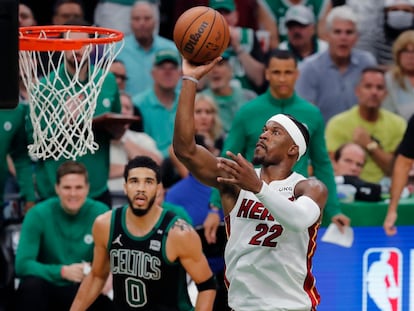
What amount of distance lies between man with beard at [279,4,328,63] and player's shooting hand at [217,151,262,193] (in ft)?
18.1

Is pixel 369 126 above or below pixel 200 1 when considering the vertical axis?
below

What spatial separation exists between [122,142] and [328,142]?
1847 millimetres

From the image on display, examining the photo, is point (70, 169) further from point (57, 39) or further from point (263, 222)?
point (263, 222)

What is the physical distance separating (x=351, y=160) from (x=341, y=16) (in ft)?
5.94

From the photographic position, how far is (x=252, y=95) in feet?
37.4

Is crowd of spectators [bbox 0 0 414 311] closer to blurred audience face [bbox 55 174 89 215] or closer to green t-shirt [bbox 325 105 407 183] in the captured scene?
green t-shirt [bbox 325 105 407 183]

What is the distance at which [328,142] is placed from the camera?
10672 mm

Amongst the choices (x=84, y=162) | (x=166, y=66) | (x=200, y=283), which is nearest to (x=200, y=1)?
(x=166, y=66)

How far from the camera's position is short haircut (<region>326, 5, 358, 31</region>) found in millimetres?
11320

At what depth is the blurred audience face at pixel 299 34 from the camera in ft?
38.4

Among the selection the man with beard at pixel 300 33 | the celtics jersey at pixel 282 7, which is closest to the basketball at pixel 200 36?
the man with beard at pixel 300 33

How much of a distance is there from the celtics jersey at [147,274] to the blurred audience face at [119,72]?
9.62 feet

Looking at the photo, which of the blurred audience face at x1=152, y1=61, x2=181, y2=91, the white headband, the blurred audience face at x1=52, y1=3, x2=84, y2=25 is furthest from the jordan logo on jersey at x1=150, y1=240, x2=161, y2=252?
the blurred audience face at x1=52, y1=3, x2=84, y2=25

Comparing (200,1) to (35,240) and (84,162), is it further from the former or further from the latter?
(35,240)
